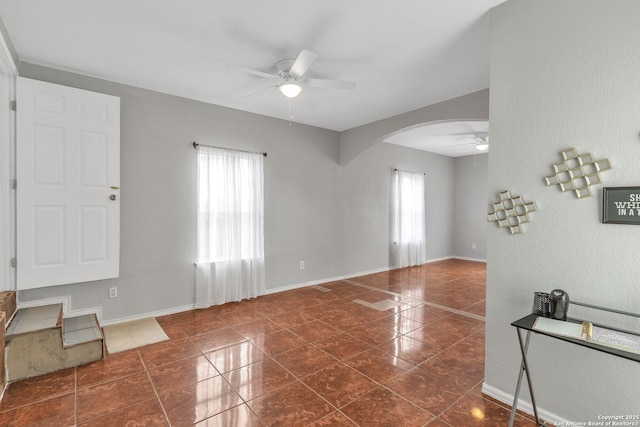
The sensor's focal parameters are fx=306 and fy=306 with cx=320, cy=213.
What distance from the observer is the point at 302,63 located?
2.59m

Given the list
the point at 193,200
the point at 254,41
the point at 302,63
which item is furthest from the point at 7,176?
the point at 302,63

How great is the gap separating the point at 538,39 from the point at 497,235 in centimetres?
129

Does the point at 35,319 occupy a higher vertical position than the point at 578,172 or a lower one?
lower

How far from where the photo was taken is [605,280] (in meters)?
1.71

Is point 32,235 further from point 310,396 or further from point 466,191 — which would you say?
point 466,191

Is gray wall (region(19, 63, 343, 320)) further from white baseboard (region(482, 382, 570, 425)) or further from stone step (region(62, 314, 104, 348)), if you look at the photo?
white baseboard (region(482, 382, 570, 425))

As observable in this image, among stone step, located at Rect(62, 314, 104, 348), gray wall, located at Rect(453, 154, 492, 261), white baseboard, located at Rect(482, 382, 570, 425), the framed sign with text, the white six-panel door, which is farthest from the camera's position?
gray wall, located at Rect(453, 154, 492, 261)

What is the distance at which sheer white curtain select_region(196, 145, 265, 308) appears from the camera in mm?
4090

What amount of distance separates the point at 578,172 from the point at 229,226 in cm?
375

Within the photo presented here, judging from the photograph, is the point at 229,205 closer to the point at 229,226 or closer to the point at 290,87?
the point at 229,226

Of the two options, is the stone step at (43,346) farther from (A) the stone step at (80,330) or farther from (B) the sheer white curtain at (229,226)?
(B) the sheer white curtain at (229,226)

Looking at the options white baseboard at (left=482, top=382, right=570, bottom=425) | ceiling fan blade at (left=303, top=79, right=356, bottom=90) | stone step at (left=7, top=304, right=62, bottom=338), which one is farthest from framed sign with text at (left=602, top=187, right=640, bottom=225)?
stone step at (left=7, top=304, right=62, bottom=338)

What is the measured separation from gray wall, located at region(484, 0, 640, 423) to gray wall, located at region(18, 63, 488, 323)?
1836 millimetres

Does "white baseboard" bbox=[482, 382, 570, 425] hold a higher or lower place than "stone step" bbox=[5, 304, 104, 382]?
lower
